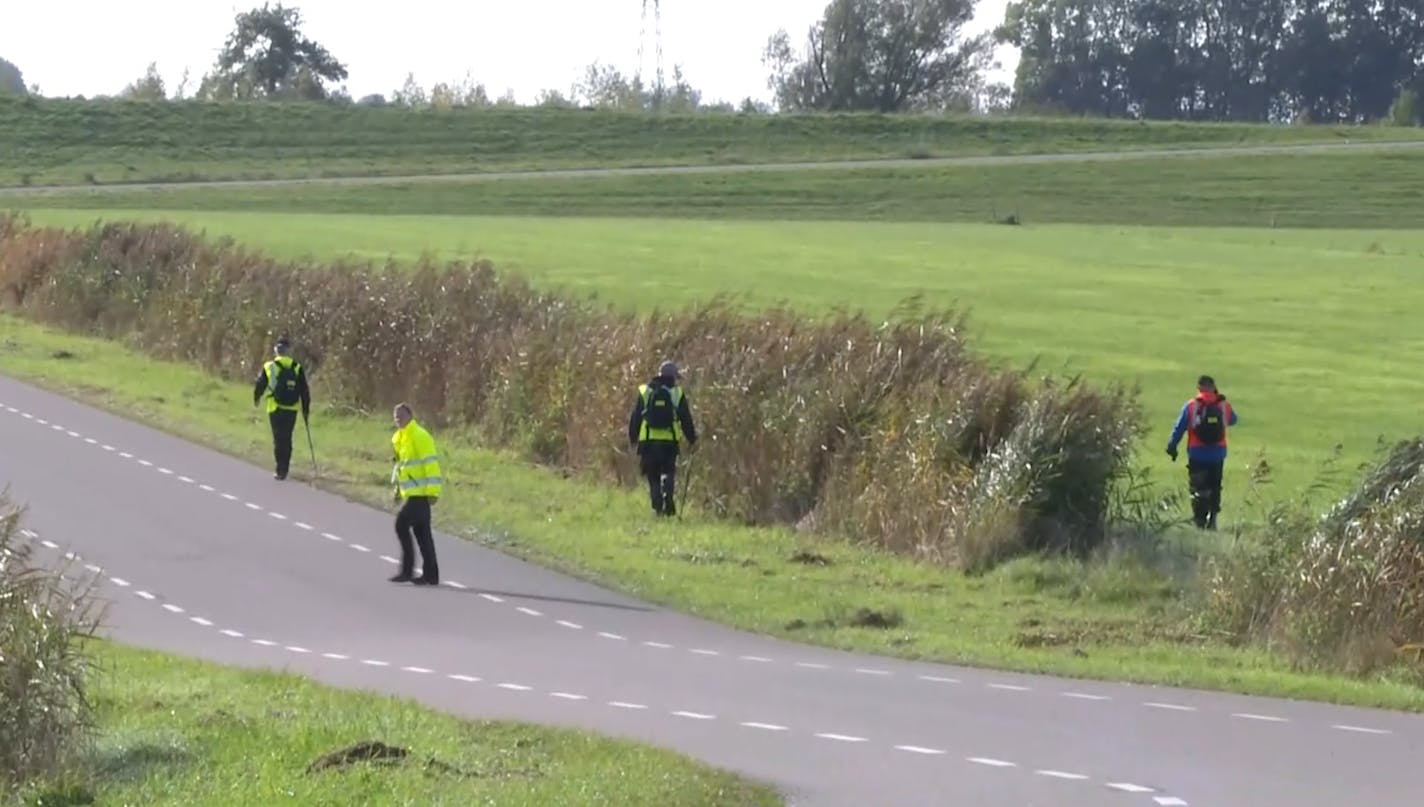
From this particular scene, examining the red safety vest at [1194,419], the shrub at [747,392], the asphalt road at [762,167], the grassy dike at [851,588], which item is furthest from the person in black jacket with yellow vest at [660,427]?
the asphalt road at [762,167]

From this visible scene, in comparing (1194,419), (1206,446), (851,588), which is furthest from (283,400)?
(1206,446)

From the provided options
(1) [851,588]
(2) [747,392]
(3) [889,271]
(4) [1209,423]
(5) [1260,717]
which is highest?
(3) [889,271]

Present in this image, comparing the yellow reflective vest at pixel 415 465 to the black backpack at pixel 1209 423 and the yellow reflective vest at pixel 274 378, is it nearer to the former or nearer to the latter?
the yellow reflective vest at pixel 274 378

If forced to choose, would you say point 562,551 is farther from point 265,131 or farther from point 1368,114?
point 1368,114

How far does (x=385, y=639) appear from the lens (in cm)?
1725

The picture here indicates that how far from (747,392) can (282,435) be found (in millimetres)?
5711

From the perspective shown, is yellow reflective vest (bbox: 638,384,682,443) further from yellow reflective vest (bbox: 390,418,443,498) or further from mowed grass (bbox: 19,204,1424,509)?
yellow reflective vest (bbox: 390,418,443,498)

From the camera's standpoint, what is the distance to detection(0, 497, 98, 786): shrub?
32.9 ft

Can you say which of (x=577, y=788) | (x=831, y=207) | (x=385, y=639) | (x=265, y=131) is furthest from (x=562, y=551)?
(x=265, y=131)

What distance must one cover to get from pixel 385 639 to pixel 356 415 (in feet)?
57.9

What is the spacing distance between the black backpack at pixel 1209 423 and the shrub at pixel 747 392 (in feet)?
2.26

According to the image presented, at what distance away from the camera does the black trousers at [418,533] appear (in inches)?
790

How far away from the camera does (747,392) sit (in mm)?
26391

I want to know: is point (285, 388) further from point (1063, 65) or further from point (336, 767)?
point (1063, 65)
